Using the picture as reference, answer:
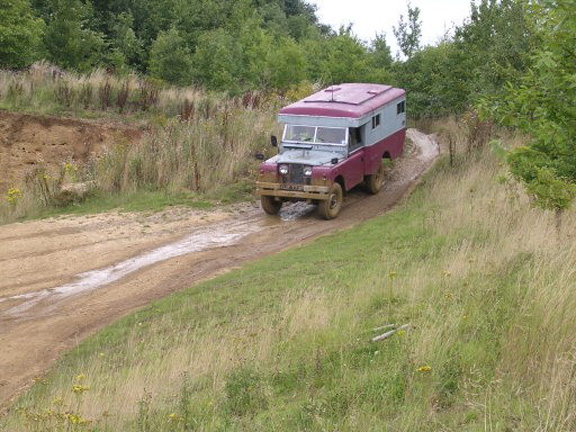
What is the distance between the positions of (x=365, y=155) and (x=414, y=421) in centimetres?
1388

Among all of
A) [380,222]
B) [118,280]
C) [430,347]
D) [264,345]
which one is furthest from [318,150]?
[430,347]

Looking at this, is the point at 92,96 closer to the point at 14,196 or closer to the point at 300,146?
the point at 14,196

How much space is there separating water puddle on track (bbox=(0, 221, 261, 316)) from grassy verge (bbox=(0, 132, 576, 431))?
2.00 metres

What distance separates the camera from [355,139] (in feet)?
60.5

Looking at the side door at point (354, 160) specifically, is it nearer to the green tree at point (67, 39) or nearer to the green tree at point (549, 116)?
the green tree at point (549, 116)

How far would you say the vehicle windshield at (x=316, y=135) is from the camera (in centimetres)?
1794

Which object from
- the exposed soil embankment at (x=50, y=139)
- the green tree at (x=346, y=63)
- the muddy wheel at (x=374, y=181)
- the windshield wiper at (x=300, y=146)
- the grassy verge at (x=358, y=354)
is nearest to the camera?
the grassy verge at (x=358, y=354)

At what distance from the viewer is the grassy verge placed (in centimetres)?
555

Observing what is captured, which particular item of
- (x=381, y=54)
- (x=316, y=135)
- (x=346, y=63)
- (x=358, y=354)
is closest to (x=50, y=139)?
(x=316, y=135)

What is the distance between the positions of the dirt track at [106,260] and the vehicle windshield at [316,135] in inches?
60.5

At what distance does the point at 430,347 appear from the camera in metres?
6.24

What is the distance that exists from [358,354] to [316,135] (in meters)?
11.6

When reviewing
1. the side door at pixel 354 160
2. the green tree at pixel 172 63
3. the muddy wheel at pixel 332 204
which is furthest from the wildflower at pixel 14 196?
the green tree at pixel 172 63

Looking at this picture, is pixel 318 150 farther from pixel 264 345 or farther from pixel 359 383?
pixel 359 383
